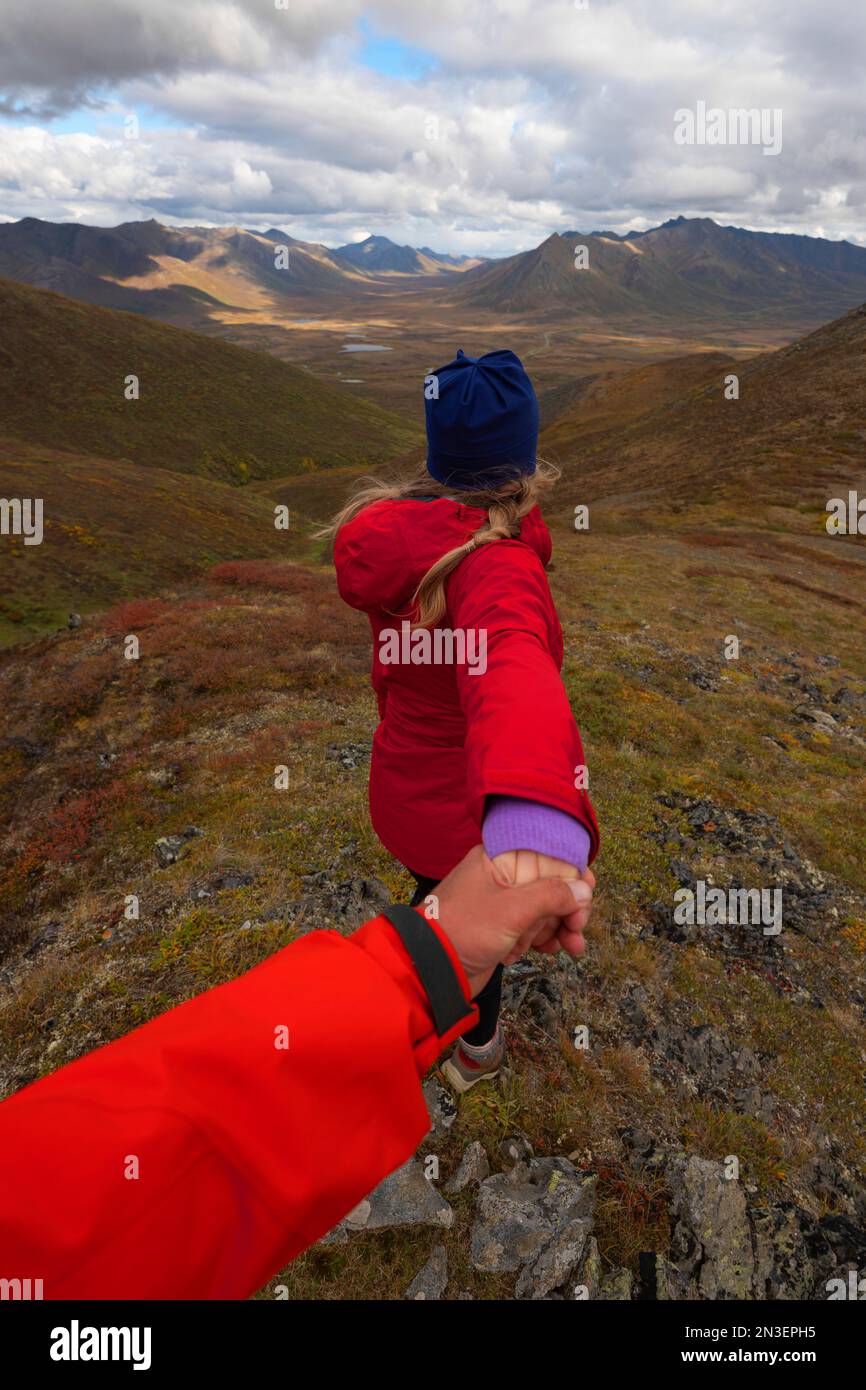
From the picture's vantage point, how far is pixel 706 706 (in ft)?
51.9

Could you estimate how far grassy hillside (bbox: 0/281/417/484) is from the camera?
91.3 m

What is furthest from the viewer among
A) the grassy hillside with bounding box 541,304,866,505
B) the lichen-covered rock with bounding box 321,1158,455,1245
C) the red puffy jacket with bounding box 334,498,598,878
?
the grassy hillside with bounding box 541,304,866,505

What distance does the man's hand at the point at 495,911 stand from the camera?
183 cm

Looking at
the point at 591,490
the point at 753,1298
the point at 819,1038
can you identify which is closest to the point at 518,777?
the point at 753,1298

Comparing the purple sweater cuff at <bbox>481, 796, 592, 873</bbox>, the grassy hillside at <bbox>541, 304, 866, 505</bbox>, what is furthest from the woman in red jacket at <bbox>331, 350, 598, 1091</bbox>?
the grassy hillside at <bbox>541, 304, 866, 505</bbox>

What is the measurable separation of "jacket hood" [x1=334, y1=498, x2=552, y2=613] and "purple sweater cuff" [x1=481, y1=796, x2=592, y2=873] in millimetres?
1540

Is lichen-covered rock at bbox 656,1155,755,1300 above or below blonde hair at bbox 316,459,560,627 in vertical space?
below

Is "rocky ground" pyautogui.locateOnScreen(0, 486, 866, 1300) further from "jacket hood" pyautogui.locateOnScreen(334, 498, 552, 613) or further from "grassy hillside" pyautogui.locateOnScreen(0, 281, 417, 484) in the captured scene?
"grassy hillside" pyautogui.locateOnScreen(0, 281, 417, 484)

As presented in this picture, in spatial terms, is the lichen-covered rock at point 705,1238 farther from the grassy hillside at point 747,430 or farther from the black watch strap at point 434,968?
the grassy hillside at point 747,430

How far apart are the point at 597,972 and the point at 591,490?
58729mm

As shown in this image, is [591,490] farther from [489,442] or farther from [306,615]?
[489,442]

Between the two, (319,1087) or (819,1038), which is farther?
(819,1038)

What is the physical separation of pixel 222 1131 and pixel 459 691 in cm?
192

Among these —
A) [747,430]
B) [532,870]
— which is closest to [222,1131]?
[532,870]
